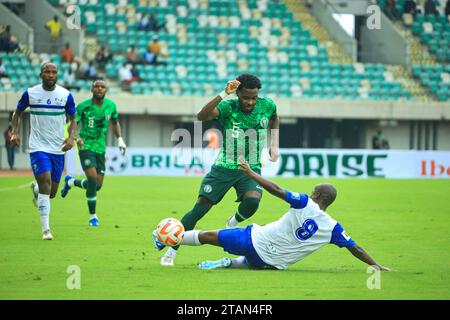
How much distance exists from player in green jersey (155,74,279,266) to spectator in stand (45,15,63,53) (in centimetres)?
2997

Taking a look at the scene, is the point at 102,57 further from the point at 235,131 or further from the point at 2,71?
the point at 235,131

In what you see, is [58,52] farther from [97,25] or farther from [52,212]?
[52,212]

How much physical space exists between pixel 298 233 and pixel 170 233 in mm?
1469

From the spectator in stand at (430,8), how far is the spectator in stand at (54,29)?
18406 millimetres

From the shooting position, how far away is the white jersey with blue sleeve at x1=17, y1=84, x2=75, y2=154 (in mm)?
14266

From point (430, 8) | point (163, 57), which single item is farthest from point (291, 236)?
point (430, 8)

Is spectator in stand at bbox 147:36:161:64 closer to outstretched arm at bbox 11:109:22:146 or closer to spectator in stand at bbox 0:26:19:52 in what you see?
spectator in stand at bbox 0:26:19:52

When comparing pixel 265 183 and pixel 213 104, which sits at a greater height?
pixel 213 104

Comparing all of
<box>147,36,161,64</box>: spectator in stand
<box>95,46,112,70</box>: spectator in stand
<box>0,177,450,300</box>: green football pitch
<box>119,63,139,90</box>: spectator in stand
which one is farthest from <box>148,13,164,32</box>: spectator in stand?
<box>0,177,450,300</box>: green football pitch

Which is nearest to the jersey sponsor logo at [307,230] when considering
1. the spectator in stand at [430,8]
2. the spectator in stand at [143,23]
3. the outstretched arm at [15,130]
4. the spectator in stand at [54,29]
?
the outstretched arm at [15,130]

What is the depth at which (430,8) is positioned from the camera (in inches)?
1901

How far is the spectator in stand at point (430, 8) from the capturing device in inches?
1897

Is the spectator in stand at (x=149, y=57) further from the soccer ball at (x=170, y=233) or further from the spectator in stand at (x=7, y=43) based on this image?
the soccer ball at (x=170, y=233)
